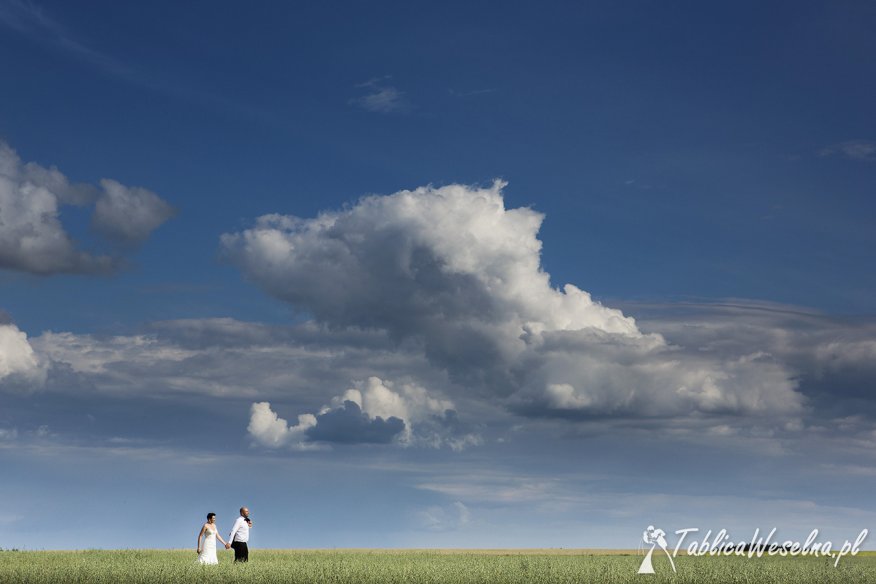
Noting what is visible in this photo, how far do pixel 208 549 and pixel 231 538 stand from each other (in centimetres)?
139

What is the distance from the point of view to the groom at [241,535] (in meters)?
36.0

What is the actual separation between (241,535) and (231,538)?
15.8 inches

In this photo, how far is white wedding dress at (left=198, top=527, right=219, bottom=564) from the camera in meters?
34.4

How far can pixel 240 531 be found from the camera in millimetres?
36094

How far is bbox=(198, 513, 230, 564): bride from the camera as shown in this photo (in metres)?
34.4

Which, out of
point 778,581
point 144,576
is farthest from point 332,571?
point 778,581

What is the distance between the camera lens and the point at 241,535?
36094 mm

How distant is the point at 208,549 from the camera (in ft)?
114

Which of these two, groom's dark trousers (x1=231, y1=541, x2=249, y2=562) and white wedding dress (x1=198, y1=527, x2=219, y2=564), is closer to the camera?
white wedding dress (x1=198, y1=527, x2=219, y2=564)

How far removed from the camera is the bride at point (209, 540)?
3444 centimetres

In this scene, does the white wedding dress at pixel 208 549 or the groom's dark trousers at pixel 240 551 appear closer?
the white wedding dress at pixel 208 549

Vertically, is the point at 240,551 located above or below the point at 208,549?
below

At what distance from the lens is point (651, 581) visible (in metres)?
27.2

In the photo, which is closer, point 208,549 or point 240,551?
point 208,549
